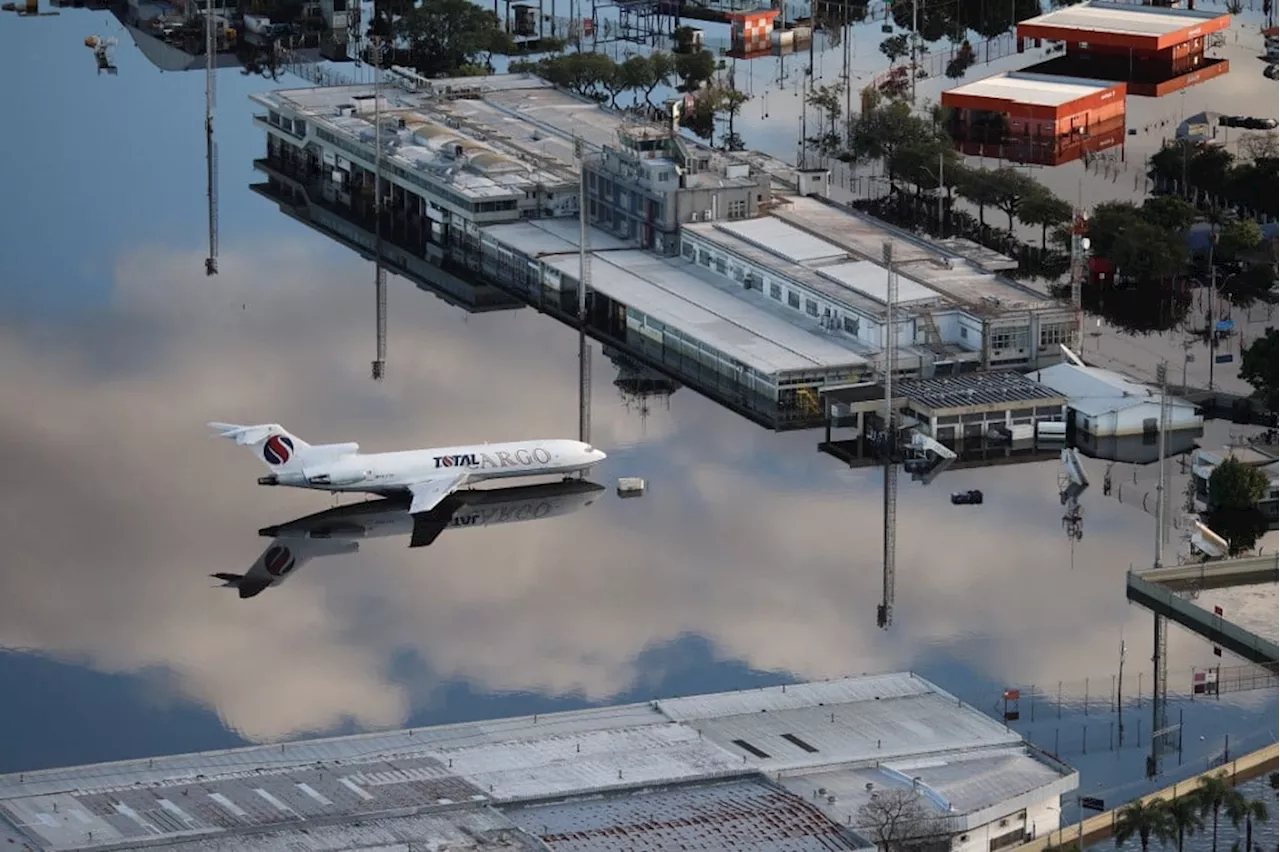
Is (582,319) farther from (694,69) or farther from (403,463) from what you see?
(694,69)

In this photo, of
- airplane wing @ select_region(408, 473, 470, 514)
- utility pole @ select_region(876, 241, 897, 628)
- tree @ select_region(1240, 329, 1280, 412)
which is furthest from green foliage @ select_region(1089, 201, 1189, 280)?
airplane wing @ select_region(408, 473, 470, 514)

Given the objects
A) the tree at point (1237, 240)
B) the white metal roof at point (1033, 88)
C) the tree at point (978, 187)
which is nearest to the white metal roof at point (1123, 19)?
the white metal roof at point (1033, 88)

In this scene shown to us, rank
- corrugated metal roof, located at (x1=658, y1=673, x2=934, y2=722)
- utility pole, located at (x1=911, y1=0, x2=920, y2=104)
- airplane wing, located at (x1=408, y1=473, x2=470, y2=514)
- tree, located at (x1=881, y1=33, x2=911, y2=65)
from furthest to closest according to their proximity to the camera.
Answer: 1. tree, located at (x1=881, y1=33, x2=911, y2=65)
2. utility pole, located at (x1=911, y1=0, x2=920, y2=104)
3. airplane wing, located at (x1=408, y1=473, x2=470, y2=514)
4. corrugated metal roof, located at (x1=658, y1=673, x2=934, y2=722)

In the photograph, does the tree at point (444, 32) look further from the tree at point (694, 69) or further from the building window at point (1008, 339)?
the building window at point (1008, 339)

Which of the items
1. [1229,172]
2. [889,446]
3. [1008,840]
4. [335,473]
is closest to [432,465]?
[335,473]

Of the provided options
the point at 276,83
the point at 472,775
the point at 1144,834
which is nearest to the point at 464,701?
the point at 472,775

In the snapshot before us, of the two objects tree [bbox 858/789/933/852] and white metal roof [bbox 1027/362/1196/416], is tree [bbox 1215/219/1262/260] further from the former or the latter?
tree [bbox 858/789/933/852]
